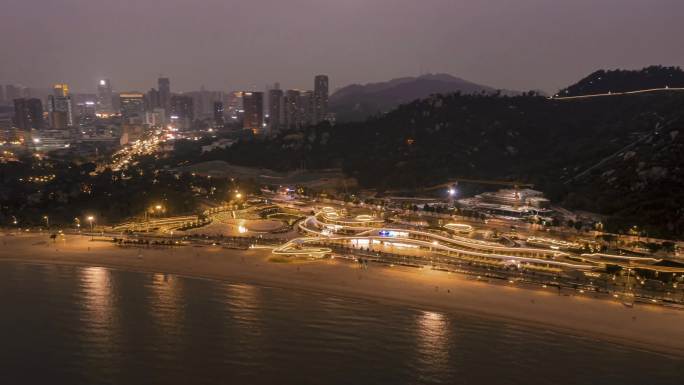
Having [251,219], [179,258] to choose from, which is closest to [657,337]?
[179,258]

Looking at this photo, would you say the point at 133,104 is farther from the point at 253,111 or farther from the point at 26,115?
the point at 253,111

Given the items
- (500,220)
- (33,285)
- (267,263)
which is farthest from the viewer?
(500,220)

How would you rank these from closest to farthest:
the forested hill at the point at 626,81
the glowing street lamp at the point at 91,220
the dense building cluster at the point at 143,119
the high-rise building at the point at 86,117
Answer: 1. the glowing street lamp at the point at 91,220
2. the forested hill at the point at 626,81
3. the dense building cluster at the point at 143,119
4. the high-rise building at the point at 86,117

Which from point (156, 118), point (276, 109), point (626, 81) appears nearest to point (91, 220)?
point (626, 81)

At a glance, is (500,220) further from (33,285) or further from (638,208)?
(33,285)

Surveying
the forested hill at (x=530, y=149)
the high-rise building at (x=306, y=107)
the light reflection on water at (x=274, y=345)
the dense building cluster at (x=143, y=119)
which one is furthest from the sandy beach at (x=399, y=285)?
the high-rise building at (x=306, y=107)

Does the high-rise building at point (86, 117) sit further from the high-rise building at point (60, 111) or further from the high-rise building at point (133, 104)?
the high-rise building at point (133, 104)
